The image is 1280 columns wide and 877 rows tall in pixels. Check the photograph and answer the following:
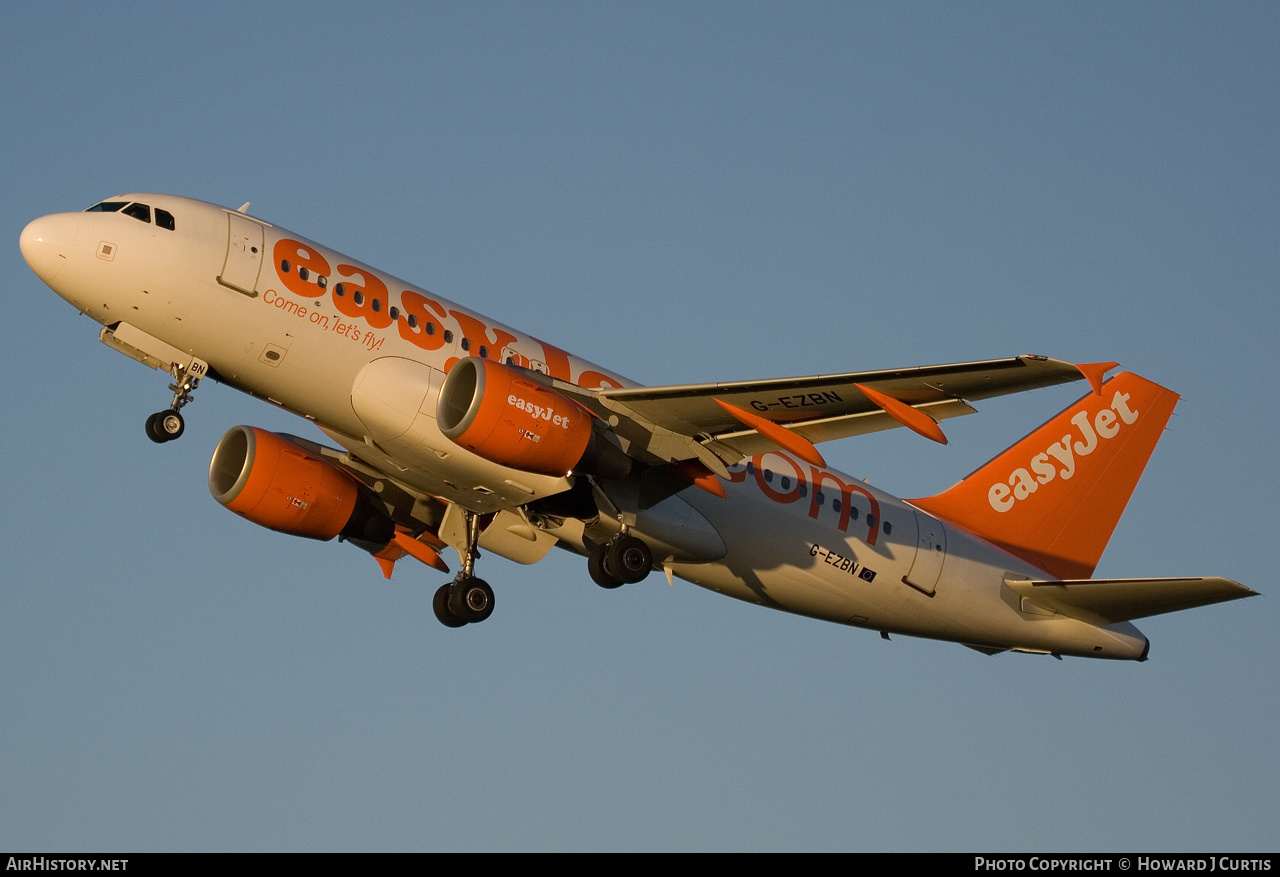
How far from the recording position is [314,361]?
1057 inches

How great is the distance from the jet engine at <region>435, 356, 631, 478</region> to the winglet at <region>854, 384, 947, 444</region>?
5.26 meters

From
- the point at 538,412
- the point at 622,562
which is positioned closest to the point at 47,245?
the point at 538,412

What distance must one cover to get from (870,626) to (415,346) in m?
11.9

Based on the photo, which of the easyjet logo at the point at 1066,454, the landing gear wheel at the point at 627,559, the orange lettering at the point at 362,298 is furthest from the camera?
the easyjet logo at the point at 1066,454

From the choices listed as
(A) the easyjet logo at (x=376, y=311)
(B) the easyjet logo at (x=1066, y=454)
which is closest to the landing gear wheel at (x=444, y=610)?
(A) the easyjet logo at (x=376, y=311)

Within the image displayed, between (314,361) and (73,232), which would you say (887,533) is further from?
(73,232)

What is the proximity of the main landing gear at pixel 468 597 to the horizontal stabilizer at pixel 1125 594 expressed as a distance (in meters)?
11.4

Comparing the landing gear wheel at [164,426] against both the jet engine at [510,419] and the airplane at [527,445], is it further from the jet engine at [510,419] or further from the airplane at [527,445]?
the jet engine at [510,419]

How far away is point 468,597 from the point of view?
104ft

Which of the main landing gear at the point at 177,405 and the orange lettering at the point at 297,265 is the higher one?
the orange lettering at the point at 297,265

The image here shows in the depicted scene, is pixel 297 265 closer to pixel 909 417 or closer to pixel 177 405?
pixel 177 405

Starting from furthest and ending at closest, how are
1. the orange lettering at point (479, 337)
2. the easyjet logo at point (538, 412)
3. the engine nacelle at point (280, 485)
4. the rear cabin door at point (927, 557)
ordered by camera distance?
the rear cabin door at point (927, 557)
the engine nacelle at point (280, 485)
the orange lettering at point (479, 337)
the easyjet logo at point (538, 412)

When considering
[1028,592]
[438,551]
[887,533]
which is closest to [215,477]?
[438,551]

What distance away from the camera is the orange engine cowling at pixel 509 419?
2588 centimetres
